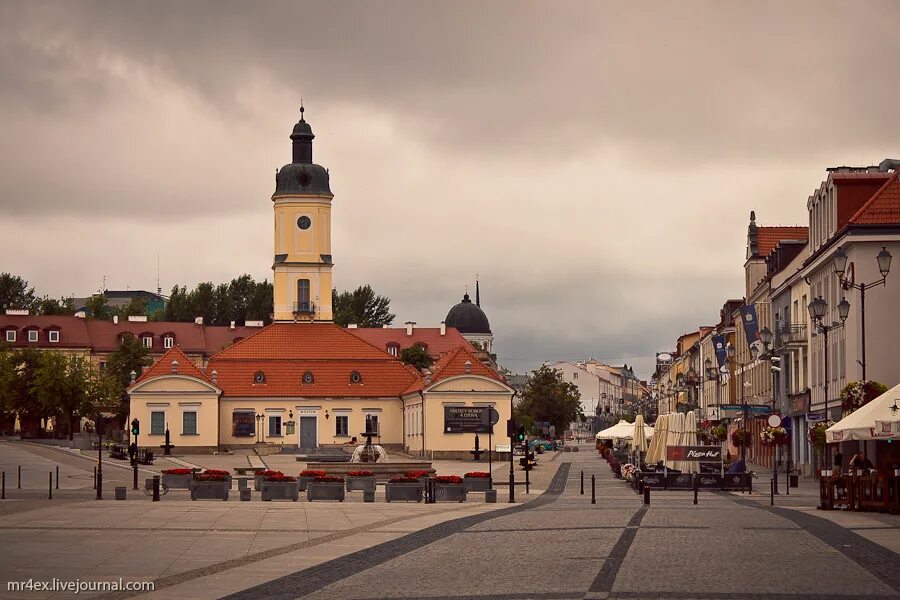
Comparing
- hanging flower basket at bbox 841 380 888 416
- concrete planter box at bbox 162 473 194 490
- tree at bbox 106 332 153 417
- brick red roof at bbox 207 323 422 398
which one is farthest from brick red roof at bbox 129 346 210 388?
hanging flower basket at bbox 841 380 888 416

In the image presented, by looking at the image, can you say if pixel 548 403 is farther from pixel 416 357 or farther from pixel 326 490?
pixel 326 490

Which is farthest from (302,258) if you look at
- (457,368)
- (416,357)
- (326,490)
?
(326,490)

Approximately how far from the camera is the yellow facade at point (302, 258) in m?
120

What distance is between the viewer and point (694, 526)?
3266 cm

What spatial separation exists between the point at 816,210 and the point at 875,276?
9.17 metres

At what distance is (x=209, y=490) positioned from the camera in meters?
48.1

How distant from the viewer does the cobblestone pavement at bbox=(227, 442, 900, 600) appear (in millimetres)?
20516

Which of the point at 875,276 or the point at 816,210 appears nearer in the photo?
the point at 875,276

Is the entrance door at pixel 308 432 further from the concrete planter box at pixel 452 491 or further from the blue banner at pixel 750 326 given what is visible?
the concrete planter box at pixel 452 491

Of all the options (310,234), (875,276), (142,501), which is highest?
(310,234)

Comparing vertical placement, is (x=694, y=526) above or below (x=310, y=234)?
below

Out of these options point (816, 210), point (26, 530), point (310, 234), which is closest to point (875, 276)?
point (816, 210)

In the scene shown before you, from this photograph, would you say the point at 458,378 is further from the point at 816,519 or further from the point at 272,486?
the point at 816,519

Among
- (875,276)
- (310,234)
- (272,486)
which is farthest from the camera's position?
(310,234)
